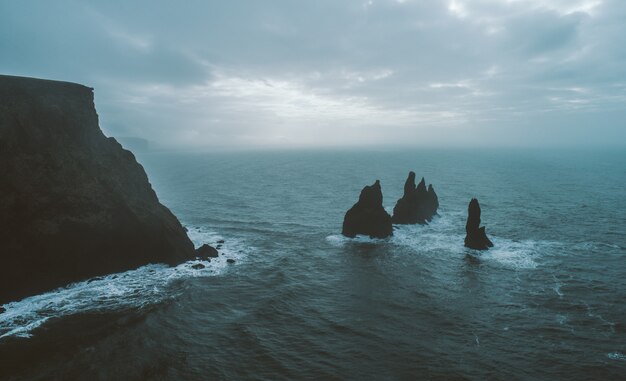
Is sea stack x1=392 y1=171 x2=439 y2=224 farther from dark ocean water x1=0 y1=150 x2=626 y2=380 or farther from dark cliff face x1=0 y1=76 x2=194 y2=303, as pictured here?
dark cliff face x1=0 y1=76 x2=194 y2=303

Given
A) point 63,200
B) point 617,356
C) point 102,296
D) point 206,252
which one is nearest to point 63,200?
point 63,200

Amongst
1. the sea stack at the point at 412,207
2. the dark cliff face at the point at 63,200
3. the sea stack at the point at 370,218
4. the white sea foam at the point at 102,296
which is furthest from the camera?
the sea stack at the point at 412,207

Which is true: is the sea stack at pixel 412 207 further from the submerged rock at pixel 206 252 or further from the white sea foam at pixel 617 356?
the white sea foam at pixel 617 356

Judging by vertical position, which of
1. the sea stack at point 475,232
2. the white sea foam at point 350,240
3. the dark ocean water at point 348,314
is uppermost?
the sea stack at point 475,232

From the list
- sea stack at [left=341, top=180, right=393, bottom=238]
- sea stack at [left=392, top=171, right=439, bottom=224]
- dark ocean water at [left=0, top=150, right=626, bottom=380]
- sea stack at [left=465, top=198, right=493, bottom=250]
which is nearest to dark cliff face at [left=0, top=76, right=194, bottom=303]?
dark ocean water at [left=0, top=150, right=626, bottom=380]

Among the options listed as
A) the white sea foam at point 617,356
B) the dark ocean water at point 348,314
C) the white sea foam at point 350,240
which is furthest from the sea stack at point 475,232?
the white sea foam at point 617,356

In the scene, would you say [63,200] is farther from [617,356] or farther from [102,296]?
[617,356]
